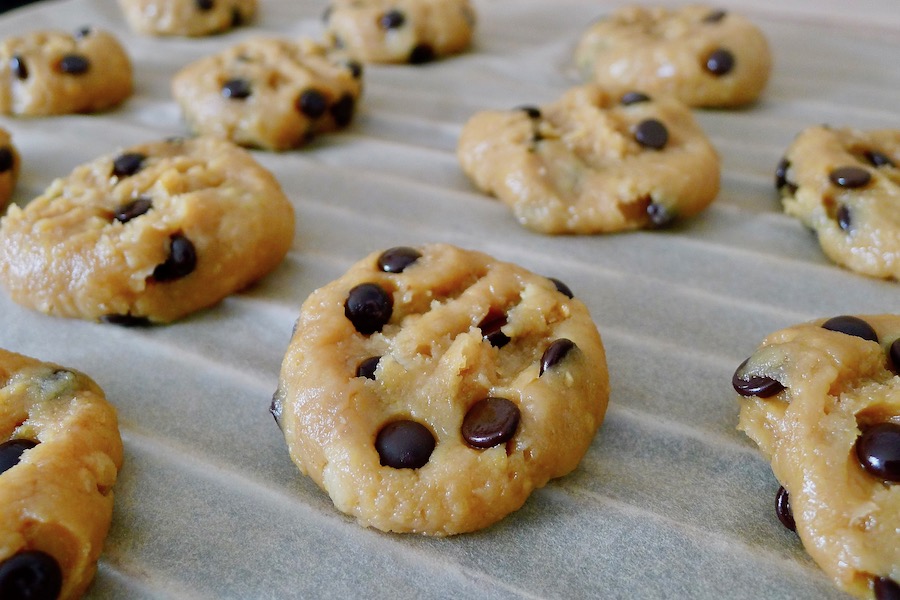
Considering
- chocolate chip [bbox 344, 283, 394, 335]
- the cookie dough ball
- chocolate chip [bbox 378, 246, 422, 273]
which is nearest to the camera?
chocolate chip [bbox 344, 283, 394, 335]

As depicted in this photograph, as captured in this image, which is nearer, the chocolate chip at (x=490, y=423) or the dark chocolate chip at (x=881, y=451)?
the dark chocolate chip at (x=881, y=451)

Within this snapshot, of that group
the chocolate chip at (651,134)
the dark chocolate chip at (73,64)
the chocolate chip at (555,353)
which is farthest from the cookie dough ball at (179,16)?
the chocolate chip at (555,353)

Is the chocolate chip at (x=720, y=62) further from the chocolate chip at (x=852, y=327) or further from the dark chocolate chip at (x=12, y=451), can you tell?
the dark chocolate chip at (x=12, y=451)

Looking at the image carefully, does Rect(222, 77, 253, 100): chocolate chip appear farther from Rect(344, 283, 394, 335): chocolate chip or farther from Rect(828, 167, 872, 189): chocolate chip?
Rect(828, 167, 872, 189): chocolate chip

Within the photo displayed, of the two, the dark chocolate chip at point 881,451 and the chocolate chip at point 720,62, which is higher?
the chocolate chip at point 720,62

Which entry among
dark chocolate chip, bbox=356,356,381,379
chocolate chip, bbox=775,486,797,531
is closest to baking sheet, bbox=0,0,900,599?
chocolate chip, bbox=775,486,797,531

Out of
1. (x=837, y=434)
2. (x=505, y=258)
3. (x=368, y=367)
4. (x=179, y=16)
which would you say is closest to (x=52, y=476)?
(x=368, y=367)

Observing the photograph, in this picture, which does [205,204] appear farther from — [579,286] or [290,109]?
[579,286]
